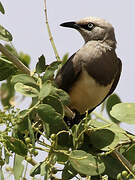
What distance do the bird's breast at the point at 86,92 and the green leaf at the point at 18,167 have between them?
193 cm

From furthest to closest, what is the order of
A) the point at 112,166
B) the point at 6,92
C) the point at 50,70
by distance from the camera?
the point at 6,92, the point at 112,166, the point at 50,70

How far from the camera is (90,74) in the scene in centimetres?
457

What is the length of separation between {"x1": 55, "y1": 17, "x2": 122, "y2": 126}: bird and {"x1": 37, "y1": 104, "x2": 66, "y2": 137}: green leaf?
6.17 feet

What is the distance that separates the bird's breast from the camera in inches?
179

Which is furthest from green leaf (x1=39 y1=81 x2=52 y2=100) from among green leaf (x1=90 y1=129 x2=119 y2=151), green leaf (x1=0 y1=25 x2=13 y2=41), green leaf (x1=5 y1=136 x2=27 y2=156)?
green leaf (x1=0 y1=25 x2=13 y2=41)

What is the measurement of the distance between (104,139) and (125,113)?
8.8 inches

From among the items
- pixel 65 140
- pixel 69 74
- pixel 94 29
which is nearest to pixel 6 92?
pixel 69 74

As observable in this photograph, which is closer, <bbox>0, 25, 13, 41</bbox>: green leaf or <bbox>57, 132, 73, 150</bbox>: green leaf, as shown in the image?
<bbox>57, 132, 73, 150</bbox>: green leaf

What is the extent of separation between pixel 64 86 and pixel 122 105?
5.90 feet

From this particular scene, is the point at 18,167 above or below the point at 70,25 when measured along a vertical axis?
below

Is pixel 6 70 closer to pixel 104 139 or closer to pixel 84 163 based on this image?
pixel 104 139

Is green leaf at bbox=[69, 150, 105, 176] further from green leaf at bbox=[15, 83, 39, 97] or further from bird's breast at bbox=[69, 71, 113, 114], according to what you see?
bird's breast at bbox=[69, 71, 113, 114]

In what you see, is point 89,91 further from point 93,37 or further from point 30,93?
point 30,93

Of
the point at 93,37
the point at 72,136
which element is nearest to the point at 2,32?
the point at 72,136
